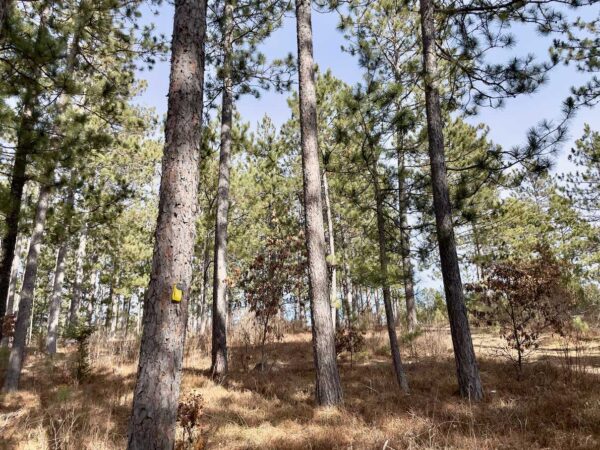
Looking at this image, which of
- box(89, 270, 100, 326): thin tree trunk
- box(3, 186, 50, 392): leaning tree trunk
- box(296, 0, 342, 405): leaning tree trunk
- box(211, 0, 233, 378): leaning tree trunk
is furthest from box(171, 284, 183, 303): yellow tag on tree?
box(89, 270, 100, 326): thin tree trunk

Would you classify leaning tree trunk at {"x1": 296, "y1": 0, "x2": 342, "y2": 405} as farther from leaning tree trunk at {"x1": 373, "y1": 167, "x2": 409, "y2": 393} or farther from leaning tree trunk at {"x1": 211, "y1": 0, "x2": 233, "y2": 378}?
leaning tree trunk at {"x1": 211, "y1": 0, "x2": 233, "y2": 378}

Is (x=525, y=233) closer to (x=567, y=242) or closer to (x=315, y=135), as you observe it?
(x=567, y=242)

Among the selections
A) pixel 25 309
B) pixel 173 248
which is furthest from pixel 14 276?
pixel 173 248

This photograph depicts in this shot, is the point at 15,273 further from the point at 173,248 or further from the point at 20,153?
the point at 173,248

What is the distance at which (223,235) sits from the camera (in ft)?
27.6

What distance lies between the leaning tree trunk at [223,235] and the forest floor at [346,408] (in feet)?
1.91

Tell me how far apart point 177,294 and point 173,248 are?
0.35 meters

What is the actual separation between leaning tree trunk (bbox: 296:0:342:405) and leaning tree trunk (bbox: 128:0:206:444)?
278 centimetres

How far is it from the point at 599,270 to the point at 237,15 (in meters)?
17.4

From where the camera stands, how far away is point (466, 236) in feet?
50.3

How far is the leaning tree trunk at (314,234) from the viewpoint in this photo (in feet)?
16.4

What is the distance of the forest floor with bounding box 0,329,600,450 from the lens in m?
3.54

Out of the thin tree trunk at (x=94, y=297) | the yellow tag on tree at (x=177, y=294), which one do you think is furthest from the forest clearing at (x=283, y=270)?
the thin tree trunk at (x=94, y=297)

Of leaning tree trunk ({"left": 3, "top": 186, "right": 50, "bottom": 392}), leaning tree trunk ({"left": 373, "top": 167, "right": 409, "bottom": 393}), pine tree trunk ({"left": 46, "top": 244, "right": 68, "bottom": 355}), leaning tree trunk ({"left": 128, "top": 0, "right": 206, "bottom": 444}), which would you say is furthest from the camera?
pine tree trunk ({"left": 46, "top": 244, "right": 68, "bottom": 355})
